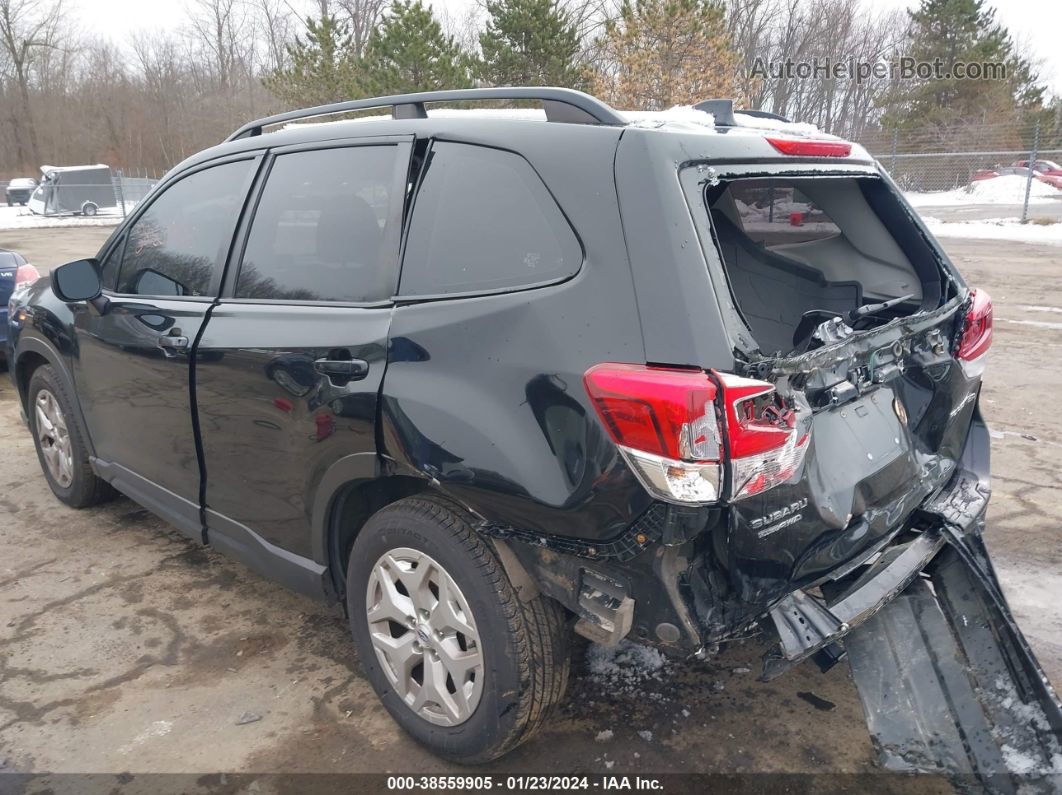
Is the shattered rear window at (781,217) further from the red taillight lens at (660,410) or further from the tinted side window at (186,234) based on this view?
the tinted side window at (186,234)

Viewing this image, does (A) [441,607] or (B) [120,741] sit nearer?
(A) [441,607]

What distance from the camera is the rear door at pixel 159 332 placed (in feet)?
10.00

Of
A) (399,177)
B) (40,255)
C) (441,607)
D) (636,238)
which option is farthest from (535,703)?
(40,255)

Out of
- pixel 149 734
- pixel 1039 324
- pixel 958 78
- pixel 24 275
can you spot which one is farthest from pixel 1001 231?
pixel 958 78

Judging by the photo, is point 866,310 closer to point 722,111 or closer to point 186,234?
point 722,111

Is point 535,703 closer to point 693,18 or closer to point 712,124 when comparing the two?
point 712,124

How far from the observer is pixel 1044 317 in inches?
350

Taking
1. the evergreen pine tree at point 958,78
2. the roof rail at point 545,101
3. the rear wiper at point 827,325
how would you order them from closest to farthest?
the roof rail at point 545,101, the rear wiper at point 827,325, the evergreen pine tree at point 958,78

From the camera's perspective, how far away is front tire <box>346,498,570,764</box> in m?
2.16

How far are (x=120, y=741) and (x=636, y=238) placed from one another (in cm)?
228

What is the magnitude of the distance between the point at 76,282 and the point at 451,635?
2366mm

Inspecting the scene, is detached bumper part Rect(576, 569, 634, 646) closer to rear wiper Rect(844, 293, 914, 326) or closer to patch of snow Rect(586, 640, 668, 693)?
patch of snow Rect(586, 640, 668, 693)

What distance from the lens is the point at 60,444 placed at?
4.24 meters

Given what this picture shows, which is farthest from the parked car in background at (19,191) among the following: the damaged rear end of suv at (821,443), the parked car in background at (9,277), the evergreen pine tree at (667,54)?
the damaged rear end of suv at (821,443)
